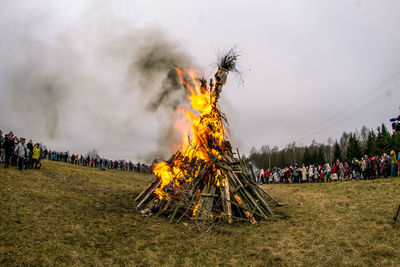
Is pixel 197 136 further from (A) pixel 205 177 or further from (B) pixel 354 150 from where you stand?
(B) pixel 354 150

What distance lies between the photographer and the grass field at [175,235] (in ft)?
22.9

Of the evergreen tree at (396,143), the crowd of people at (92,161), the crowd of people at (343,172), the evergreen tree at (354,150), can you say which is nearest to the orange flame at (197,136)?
the crowd of people at (343,172)

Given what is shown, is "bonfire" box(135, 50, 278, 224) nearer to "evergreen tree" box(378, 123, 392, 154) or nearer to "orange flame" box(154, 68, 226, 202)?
"orange flame" box(154, 68, 226, 202)

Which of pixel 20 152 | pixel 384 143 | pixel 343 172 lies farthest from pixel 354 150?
pixel 20 152

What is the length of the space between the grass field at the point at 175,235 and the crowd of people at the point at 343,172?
7.51 metres

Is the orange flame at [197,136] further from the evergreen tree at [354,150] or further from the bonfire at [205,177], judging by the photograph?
the evergreen tree at [354,150]

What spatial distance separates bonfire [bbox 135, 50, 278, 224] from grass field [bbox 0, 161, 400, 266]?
2.41 feet

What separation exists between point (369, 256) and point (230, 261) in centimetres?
370

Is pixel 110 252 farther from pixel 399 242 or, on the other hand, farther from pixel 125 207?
pixel 399 242

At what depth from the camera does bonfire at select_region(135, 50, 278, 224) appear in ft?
37.0

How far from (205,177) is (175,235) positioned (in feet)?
11.7

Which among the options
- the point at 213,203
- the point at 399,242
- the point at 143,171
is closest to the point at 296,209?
the point at 213,203

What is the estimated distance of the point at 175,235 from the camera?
930 centimetres

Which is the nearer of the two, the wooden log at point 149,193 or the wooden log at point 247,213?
the wooden log at point 247,213
